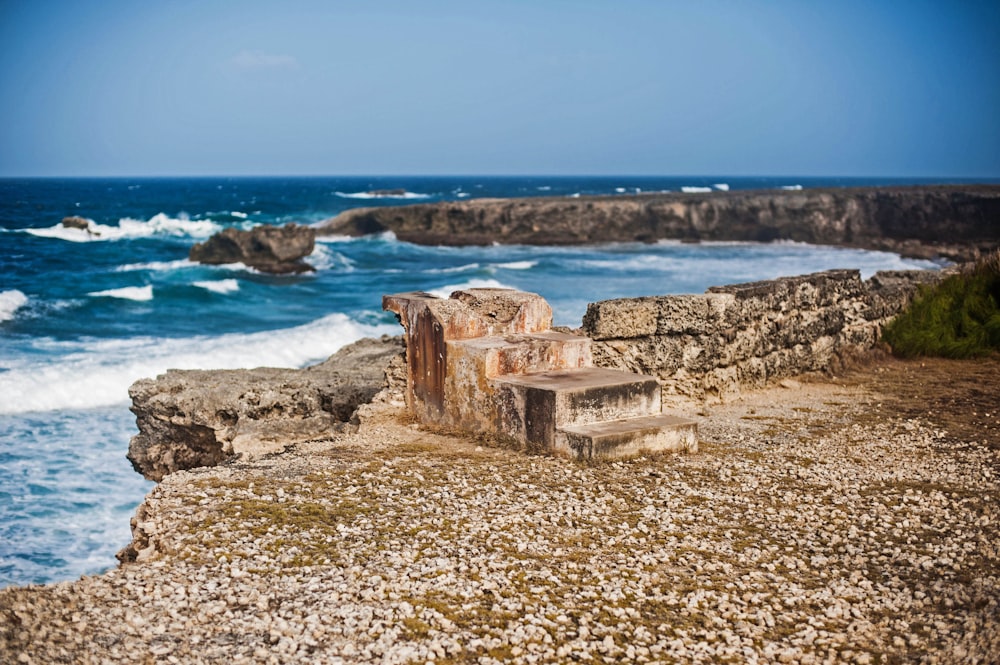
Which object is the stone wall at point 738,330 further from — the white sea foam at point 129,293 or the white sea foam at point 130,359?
the white sea foam at point 129,293

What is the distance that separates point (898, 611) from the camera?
387cm

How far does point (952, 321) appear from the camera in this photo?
968cm

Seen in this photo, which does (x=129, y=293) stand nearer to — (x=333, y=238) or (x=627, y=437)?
(x=333, y=238)

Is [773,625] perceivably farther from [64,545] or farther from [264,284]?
[264,284]

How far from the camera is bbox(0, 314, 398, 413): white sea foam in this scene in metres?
13.5

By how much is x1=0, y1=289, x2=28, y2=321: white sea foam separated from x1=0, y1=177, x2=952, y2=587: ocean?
9cm

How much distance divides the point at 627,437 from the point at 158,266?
30028 millimetres

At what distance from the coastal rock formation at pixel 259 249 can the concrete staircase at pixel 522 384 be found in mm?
26910

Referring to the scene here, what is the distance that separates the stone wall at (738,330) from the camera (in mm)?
7848

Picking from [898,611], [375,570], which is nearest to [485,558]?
[375,570]

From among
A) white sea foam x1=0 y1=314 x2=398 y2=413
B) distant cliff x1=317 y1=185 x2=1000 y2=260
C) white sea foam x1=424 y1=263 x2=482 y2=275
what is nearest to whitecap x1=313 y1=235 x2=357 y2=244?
distant cliff x1=317 y1=185 x2=1000 y2=260

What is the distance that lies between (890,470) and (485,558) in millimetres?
2966

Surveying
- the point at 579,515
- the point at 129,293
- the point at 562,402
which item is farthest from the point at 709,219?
the point at 579,515

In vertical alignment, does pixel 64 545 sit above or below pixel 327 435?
below
